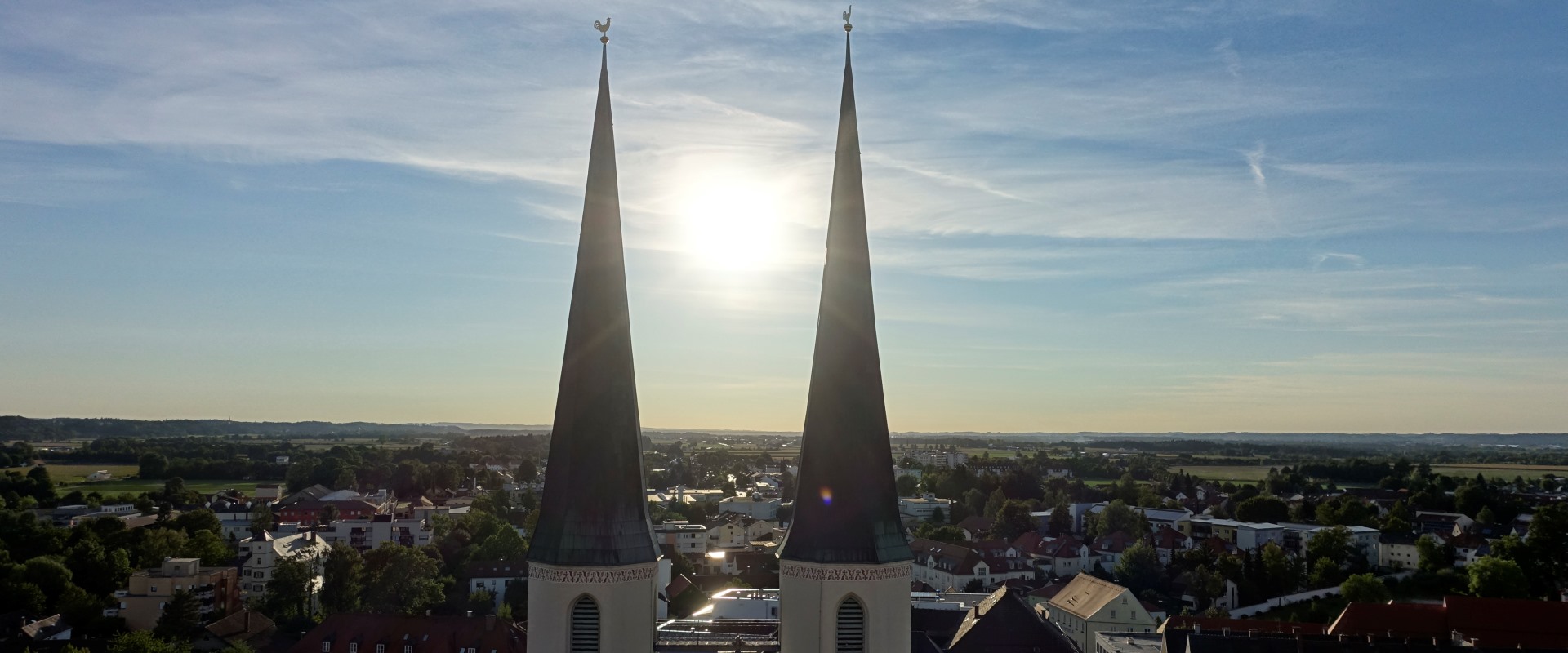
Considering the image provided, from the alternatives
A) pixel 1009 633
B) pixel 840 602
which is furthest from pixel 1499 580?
pixel 840 602

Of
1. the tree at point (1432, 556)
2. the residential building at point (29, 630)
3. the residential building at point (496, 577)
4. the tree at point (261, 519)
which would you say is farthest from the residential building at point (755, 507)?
the residential building at point (29, 630)

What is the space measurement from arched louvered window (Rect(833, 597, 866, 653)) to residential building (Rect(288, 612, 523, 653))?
5040 centimetres

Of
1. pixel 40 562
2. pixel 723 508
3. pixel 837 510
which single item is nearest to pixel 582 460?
pixel 837 510

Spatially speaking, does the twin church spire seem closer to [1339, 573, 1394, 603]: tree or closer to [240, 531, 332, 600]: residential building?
[1339, 573, 1394, 603]: tree

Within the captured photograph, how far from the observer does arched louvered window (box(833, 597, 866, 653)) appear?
2242 centimetres

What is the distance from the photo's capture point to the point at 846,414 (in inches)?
905

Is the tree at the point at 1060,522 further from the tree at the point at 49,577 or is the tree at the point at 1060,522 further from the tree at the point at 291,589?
the tree at the point at 49,577

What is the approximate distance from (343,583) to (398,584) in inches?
182

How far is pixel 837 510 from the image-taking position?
22.7 metres

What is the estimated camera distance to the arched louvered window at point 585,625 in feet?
73.2

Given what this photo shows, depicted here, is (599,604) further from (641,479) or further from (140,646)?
(140,646)

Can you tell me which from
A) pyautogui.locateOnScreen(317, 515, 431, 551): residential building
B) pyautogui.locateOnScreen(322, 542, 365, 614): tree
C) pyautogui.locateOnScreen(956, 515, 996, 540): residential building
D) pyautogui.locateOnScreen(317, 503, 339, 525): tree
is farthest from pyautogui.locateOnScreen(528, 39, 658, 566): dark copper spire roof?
pyautogui.locateOnScreen(317, 503, 339, 525): tree

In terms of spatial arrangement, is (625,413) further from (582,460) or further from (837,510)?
(837,510)

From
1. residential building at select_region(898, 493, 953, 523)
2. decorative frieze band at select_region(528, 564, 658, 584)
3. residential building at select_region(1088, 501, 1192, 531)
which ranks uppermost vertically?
decorative frieze band at select_region(528, 564, 658, 584)
